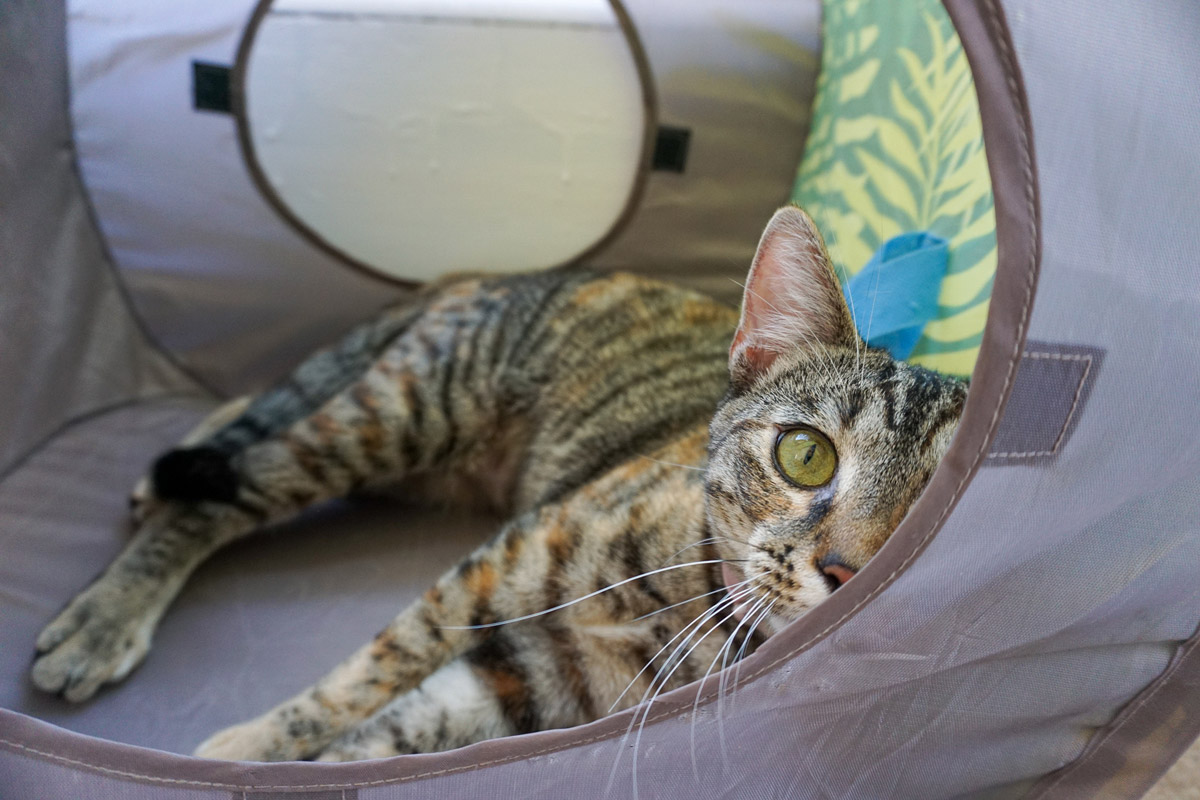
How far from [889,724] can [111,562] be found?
138 cm

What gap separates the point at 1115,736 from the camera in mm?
993

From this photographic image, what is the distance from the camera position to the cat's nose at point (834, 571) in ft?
2.73

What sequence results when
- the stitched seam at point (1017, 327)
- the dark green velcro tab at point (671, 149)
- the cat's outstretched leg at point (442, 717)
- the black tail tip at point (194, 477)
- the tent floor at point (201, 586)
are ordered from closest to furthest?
the stitched seam at point (1017, 327) < the cat's outstretched leg at point (442, 717) < the tent floor at point (201, 586) < the black tail tip at point (194, 477) < the dark green velcro tab at point (671, 149)

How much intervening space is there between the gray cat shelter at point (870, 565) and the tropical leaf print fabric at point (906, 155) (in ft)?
0.92

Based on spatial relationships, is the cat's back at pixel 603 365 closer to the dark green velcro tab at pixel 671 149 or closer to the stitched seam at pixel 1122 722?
the dark green velcro tab at pixel 671 149

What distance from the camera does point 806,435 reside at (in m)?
0.95

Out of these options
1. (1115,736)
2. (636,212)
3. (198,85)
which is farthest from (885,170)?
(198,85)

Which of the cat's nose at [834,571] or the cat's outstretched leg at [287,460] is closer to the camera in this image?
the cat's nose at [834,571]

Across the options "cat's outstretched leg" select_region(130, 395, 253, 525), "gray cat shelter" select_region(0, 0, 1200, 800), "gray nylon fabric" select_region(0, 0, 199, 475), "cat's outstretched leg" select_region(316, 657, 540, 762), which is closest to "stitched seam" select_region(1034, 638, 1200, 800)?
"gray cat shelter" select_region(0, 0, 1200, 800)

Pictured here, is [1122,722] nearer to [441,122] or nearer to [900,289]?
[900,289]

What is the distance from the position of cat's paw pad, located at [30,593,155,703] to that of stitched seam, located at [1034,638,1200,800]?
4.60 feet

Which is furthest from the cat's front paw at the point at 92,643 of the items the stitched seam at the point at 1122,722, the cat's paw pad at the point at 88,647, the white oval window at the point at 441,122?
the stitched seam at the point at 1122,722

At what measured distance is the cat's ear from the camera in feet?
3.16

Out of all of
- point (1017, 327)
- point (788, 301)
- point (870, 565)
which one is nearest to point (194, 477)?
point (788, 301)
